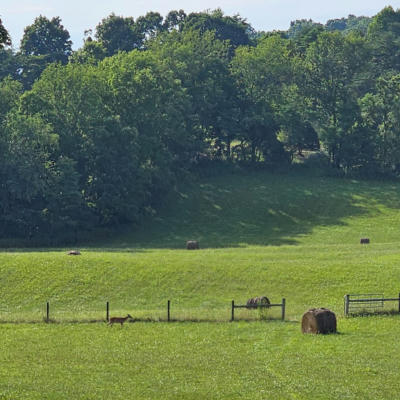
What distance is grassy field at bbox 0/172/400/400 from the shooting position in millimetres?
35875

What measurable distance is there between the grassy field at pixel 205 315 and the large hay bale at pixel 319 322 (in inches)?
28.9

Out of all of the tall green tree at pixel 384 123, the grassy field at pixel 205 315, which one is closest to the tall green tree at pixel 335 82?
the tall green tree at pixel 384 123

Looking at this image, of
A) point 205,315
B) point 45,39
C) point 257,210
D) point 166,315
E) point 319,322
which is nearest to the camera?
point 319,322

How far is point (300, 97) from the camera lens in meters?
141

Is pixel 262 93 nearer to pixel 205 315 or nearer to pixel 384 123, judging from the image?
pixel 384 123

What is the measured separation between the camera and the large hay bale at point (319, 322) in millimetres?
46438

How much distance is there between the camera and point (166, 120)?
12038 centimetres

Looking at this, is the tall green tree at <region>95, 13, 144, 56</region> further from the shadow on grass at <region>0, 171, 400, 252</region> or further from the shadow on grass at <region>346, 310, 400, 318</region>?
Answer: the shadow on grass at <region>346, 310, 400, 318</region>

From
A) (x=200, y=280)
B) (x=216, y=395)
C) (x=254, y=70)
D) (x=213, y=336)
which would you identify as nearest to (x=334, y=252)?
(x=200, y=280)

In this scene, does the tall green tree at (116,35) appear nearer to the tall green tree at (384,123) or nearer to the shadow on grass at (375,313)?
the tall green tree at (384,123)

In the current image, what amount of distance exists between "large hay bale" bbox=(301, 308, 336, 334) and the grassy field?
2.41 ft

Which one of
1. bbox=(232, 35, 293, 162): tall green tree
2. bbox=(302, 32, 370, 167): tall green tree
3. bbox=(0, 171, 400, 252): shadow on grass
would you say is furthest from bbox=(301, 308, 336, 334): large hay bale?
bbox=(232, 35, 293, 162): tall green tree

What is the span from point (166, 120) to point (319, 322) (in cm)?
7728

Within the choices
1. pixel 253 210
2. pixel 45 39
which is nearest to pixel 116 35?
pixel 45 39
